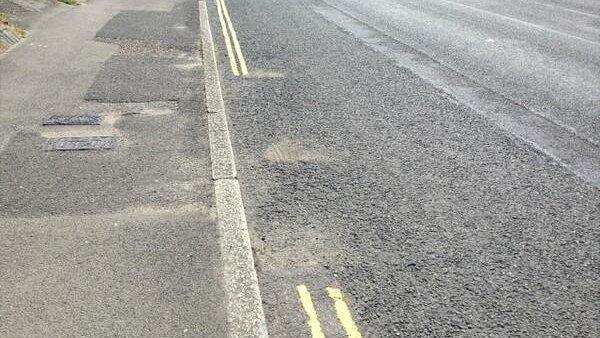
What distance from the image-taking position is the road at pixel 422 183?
3895 mm

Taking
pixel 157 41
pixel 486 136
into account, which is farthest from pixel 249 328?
pixel 157 41

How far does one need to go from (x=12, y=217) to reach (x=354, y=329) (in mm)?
3244

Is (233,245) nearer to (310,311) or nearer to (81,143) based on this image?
(310,311)

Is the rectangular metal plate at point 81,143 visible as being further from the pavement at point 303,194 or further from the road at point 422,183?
the road at point 422,183

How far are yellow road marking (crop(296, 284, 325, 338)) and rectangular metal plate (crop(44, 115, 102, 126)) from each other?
4.30 meters

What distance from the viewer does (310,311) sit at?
12.2 ft

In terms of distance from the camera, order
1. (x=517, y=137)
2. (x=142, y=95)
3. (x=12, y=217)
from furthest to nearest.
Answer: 1. (x=142, y=95)
2. (x=517, y=137)
3. (x=12, y=217)

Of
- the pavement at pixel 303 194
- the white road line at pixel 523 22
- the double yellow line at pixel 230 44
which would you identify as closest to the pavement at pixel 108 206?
the pavement at pixel 303 194

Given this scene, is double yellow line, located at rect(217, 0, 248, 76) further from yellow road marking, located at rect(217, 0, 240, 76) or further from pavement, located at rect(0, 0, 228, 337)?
pavement, located at rect(0, 0, 228, 337)

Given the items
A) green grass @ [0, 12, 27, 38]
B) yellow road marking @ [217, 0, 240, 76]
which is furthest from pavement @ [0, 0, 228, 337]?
green grass @ [0, 12, 27, 38]

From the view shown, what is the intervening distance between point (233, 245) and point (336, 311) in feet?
3.71

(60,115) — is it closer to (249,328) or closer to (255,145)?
(255,145)

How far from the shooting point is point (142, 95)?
8.02 m

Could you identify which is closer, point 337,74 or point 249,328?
point 249,328
